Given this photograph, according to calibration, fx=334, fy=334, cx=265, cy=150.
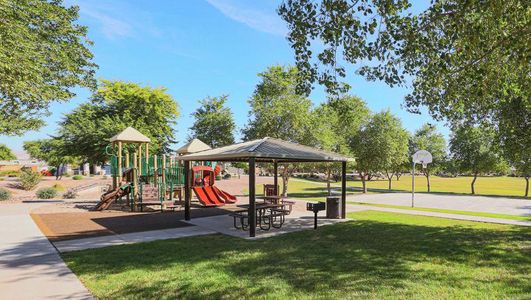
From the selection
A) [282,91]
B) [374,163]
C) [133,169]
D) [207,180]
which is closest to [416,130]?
[374,163]

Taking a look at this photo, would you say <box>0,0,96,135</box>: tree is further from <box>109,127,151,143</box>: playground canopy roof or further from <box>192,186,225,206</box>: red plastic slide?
<box>192,186,225,206</box>: red plastic slide

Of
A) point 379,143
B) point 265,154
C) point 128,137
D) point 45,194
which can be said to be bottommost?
point 45,194

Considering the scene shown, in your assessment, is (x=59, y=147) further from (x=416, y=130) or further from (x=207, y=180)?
(x=416, y=130)

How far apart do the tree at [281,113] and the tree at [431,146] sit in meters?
24.9

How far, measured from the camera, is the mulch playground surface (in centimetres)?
1085

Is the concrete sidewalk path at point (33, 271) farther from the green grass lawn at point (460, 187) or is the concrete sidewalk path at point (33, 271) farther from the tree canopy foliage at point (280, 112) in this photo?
the green grass lawn at point (460, 187)

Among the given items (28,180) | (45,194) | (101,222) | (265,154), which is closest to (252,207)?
(265,154)

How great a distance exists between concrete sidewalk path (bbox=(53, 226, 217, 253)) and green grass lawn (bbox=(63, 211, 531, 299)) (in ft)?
2.20

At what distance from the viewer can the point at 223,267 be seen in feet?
22.1

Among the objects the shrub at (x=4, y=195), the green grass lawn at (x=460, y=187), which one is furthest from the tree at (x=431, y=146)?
the shrub at (x=4, y=195)

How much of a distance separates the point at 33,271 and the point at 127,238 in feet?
11.1

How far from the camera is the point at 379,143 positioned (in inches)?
1216

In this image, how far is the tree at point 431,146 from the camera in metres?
46.2

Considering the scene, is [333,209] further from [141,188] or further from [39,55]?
[39,55]
